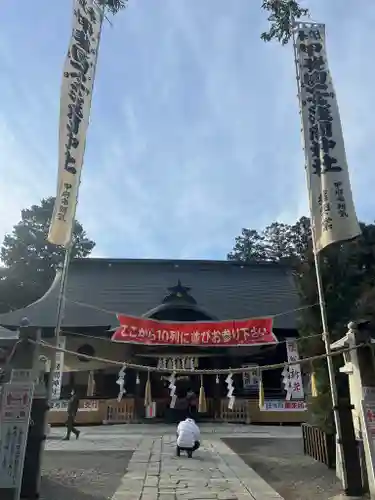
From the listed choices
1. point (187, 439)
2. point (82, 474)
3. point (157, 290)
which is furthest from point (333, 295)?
point (157, 290)

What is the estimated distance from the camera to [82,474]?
825 cm

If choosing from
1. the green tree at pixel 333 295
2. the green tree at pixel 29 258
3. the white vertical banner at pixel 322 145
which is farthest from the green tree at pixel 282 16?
the green tree at pixel 29 258

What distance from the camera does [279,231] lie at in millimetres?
52906

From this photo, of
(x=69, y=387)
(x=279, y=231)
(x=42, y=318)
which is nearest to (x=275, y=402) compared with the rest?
(x=69, y=387)

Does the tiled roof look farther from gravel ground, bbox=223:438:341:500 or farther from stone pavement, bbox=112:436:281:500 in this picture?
stone pavement, bbox=112:436:281:500

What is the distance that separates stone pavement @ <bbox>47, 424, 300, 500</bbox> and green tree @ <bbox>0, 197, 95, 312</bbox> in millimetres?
26744

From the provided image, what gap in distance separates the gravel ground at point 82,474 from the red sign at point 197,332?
19.7 ft

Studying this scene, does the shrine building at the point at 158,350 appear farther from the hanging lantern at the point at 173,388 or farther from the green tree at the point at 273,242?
the green tree at the point at 273,242

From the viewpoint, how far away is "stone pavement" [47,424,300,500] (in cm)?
656

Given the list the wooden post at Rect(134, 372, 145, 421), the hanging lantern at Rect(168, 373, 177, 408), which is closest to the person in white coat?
the hanging lantern at Rect(168, 373, 177, 408)

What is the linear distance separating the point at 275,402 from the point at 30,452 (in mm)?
13593

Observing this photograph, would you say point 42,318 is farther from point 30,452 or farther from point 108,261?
point 30,452

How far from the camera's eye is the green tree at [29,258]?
4017 cm

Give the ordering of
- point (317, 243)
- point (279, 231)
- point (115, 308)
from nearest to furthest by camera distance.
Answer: point (317, 243) → point (115, 308) → point (279, 231)
